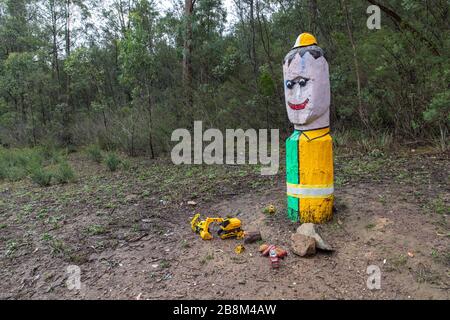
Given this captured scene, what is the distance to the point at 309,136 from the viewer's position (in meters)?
3.71

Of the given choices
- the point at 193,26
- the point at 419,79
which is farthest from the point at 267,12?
the point at 419,79

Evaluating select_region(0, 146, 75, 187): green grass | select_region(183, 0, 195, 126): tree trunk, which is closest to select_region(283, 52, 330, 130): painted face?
select_region(0, 146, 75, 187): green grass

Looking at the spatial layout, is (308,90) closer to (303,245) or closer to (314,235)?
(314,235)

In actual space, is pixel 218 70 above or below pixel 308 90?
above

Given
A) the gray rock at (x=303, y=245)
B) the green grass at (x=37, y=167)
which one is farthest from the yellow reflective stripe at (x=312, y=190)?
the green grass at (x=37, y=167)

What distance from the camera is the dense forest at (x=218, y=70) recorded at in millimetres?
7250

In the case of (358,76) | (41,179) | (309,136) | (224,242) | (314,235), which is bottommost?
(224,242)

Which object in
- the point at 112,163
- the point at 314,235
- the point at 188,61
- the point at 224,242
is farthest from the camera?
the point at 188,61

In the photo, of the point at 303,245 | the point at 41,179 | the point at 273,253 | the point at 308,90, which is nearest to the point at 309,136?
the point at 308,90

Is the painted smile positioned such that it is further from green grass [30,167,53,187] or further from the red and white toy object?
green grass [30,167,53,187]

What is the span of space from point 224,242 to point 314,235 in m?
0.89

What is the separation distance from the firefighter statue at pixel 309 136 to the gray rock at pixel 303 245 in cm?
58

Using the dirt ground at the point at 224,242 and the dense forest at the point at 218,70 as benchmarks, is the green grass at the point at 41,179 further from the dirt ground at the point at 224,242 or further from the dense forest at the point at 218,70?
the dense forest at the point at 218,70

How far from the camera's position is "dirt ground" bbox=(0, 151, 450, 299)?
111 inches
